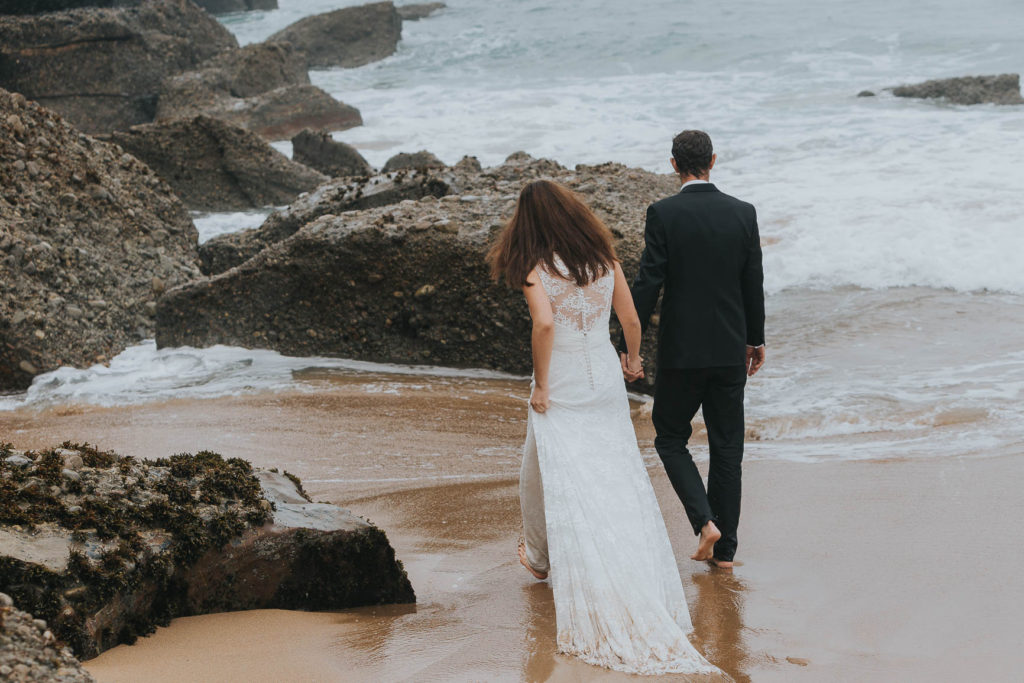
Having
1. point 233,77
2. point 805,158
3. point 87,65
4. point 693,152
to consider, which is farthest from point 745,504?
point 233,77

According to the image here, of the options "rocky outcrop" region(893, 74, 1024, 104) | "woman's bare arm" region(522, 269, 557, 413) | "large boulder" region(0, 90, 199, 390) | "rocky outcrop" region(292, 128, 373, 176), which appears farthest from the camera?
"rocky outcrop" region(893, 74, 1024, 104)

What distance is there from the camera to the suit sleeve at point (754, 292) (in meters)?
4.19

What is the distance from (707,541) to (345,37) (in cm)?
3027

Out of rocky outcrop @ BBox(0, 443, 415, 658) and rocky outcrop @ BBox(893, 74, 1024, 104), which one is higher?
rocky outcrop @ BBox(893, 74, 1024, 104)

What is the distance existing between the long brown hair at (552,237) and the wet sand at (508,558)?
1.33 meters

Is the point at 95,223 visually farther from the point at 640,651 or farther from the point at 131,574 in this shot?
the point at 640,651

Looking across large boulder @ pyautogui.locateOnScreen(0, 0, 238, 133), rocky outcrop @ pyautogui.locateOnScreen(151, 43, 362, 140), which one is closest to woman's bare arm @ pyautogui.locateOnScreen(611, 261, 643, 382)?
rocky outcrop @ pyautogui.locateOnScreen(151, 43, 362, 140)

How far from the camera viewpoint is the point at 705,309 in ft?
13.6

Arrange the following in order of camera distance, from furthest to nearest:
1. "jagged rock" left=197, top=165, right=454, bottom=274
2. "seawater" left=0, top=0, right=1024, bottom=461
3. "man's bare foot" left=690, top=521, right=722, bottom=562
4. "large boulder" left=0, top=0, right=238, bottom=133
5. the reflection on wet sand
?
"large boulder" left=0, top=0, right=238, bottom=133 < "jagged rock" left=197, top=165, right=454, bottom=274 < "seawater" left=0, top=0, right=1024, bottom=461 < "man's bare foot" left=690, top=521, right=722, bottom=562 < the reflection on wet sand

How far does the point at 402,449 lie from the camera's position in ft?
18.5

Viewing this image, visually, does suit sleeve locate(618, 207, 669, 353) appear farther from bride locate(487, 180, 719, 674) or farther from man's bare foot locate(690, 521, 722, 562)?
man's bare foot locate(690, 521, 722, 562)

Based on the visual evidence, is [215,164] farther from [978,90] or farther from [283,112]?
[978,90]

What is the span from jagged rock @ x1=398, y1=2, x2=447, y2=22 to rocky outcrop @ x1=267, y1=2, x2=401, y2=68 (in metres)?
6.49

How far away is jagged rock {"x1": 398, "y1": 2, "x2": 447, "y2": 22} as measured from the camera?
3859 cm
